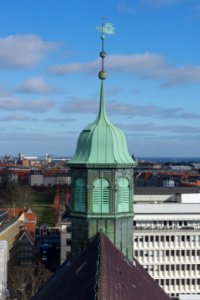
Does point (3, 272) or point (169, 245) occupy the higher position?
point (169, 245)

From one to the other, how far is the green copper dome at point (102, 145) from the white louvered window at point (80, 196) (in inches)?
22.9

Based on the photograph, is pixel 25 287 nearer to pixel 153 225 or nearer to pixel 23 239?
pixel 153 225

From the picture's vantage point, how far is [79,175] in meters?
15.2

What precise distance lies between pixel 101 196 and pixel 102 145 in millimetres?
1453

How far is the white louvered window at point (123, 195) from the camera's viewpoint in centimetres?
1487

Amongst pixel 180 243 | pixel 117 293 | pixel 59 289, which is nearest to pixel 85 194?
pixel 59 289

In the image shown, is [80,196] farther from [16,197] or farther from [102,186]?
[16,197]

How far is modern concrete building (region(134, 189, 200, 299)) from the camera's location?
6272cm

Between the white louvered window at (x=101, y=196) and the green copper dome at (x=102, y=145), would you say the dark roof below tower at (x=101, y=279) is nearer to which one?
the white louvered window at (x=101, y=196)

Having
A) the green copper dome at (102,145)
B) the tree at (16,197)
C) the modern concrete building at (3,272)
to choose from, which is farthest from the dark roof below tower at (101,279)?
the tree at (16,197)

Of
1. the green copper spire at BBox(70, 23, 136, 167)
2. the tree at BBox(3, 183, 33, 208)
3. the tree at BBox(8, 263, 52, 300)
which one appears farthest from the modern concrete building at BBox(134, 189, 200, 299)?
the tree at BBox(3, 183, 33, 208)

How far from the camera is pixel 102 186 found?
14805 millimetres

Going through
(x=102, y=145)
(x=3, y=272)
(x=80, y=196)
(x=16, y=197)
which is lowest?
(x=3, y=272)

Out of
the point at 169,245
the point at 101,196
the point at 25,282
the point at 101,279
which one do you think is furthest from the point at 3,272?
the point at 101,279
